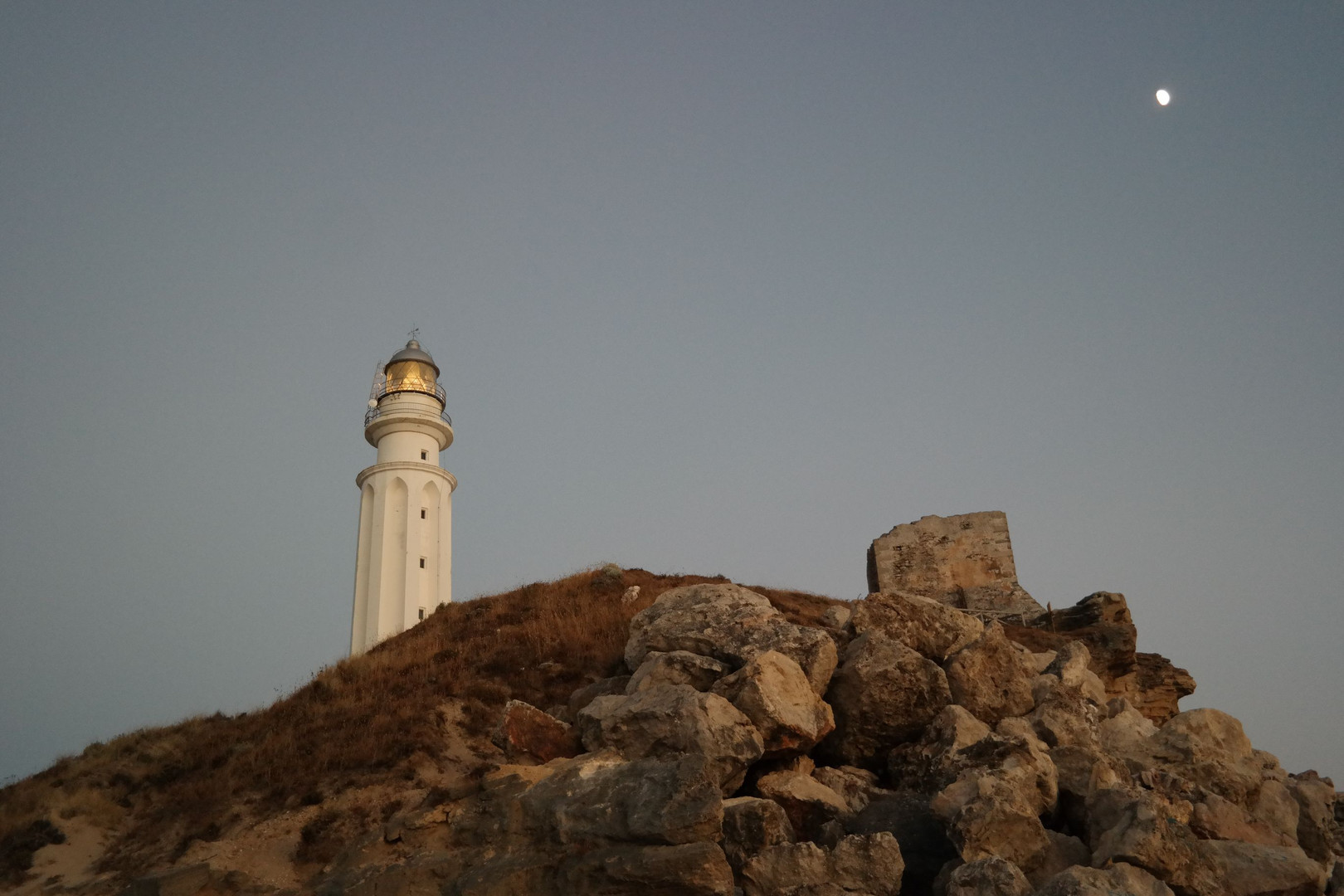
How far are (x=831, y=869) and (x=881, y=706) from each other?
9.44ft

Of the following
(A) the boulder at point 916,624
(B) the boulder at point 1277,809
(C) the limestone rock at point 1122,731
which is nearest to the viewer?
(B) the boulder at point 1277,809

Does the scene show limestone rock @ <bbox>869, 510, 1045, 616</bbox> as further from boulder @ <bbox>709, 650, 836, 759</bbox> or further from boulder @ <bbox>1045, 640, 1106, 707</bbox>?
boulder @ <bbox>709, 650, 836, 759</bbox>

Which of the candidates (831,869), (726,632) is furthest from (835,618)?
(831,869)

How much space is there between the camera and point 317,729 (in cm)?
1255

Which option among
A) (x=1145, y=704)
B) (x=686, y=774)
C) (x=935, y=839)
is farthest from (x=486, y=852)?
(x=1145, y=704)

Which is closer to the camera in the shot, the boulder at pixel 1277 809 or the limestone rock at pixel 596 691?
the boulder at pixel 1277 809

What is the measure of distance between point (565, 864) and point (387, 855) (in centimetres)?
183

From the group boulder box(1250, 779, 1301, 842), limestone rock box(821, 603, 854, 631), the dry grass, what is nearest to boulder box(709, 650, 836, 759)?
limestone rock box(821, 603, 854, 631)

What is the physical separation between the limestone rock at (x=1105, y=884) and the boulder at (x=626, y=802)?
2.71 m

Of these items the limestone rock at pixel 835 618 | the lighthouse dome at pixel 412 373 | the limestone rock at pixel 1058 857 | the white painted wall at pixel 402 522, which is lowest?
the limestone rock at pixel 1058 857

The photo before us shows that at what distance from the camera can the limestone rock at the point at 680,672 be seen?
37.1 feet

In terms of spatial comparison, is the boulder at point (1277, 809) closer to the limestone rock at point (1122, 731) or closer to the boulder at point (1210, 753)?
the boulder at point (1210, 753)

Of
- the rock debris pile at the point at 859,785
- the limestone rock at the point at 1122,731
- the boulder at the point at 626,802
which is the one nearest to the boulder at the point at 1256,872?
the rock debris pile at the point at 859,785

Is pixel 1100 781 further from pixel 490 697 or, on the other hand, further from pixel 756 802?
pixel 490 697
